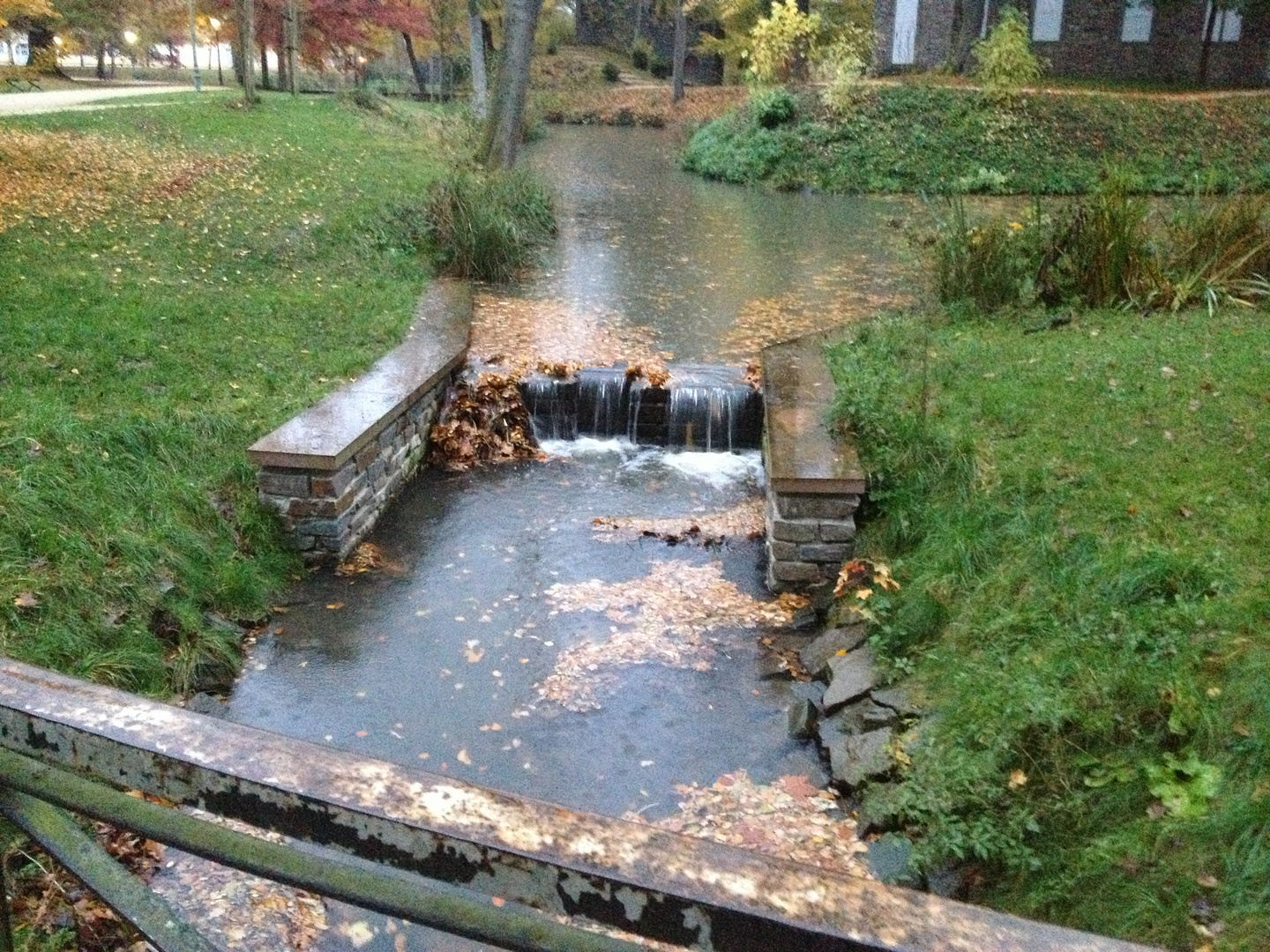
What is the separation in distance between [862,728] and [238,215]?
9718 millimetres

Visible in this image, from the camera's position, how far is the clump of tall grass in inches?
323

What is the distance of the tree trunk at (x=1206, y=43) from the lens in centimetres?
2347

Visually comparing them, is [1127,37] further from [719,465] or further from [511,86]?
[719,465]

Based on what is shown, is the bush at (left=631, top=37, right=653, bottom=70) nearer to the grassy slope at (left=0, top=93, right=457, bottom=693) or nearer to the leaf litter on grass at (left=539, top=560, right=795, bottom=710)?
the grassy slope at (left=0, top=93, right=457, bottom=693)

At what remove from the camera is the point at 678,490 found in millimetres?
7348

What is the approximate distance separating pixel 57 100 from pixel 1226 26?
26153 mm

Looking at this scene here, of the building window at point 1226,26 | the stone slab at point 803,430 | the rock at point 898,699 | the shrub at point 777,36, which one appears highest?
the building window at point 1226,26

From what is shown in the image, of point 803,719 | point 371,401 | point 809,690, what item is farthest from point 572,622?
point 371,401

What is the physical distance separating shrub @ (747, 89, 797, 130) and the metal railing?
77.0ft

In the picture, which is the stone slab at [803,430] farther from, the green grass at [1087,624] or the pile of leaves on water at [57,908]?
the pile of leaves on water at [57,908]

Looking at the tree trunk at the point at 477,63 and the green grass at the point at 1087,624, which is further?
the tree trunk at the point at 477,63

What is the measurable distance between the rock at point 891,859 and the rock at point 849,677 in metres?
0.84

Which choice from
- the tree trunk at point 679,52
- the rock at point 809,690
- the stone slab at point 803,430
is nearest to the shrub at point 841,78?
the tree trunk at point 679,52

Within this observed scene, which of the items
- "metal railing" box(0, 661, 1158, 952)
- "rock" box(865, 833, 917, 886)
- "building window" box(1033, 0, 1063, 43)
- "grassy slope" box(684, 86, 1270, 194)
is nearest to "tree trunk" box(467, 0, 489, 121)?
"grassy slope" box(684, 86, 1270, 194)
